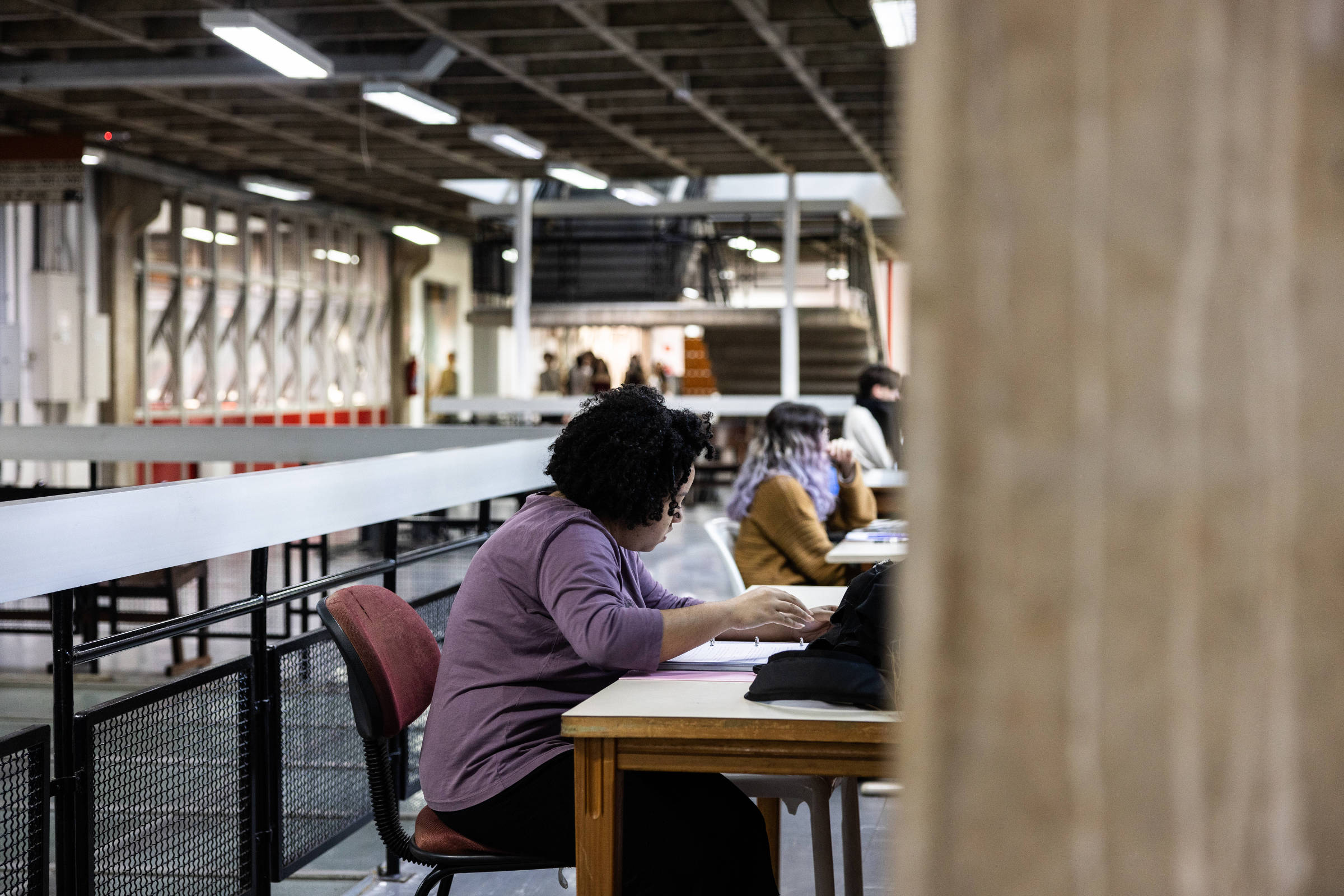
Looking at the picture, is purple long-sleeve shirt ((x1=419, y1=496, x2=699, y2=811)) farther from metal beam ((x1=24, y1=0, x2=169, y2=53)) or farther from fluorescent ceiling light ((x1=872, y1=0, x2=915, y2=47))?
metal beam ((x1=24, y1=0, x2=169, y2=53))

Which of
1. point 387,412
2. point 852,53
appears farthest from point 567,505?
point 387,412

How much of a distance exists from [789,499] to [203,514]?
211cm

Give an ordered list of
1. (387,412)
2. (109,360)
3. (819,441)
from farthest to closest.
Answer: (387,412)
(109,360)
(819,441)

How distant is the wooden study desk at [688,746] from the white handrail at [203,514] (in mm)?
878

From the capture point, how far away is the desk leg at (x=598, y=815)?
1841 mm

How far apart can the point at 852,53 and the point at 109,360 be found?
7522 mm

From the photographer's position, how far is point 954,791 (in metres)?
Result: 0.39

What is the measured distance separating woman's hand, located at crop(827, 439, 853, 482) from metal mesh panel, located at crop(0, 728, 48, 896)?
3.34 metres

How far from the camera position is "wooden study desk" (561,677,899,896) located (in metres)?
1.77

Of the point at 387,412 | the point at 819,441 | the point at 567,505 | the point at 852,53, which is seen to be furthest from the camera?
the point at 387,412

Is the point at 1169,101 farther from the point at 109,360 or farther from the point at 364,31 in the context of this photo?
the point at 109,360

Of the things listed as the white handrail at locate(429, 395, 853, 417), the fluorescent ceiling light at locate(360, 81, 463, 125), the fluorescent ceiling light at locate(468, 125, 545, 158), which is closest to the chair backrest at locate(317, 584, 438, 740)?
the fluorescent ceiling light at locate(360, 81, 463, 125)

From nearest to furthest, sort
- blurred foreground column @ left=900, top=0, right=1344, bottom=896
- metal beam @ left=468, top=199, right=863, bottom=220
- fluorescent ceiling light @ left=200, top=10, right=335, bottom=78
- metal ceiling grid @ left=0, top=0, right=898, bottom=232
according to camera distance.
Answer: blurred foreground column @ left=900, top=0, right=1344, bottom=896 < fluorescent ceiling light @ left=200, top=10, right=335, bottom=78 < metal ceiling grid @ left=0, top=0, right=898, bottom=232 < metal beam @ left=468, top=199, right=863, bottom=220

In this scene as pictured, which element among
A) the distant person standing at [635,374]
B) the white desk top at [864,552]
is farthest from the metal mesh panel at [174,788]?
the distant person standing at [635,374]
